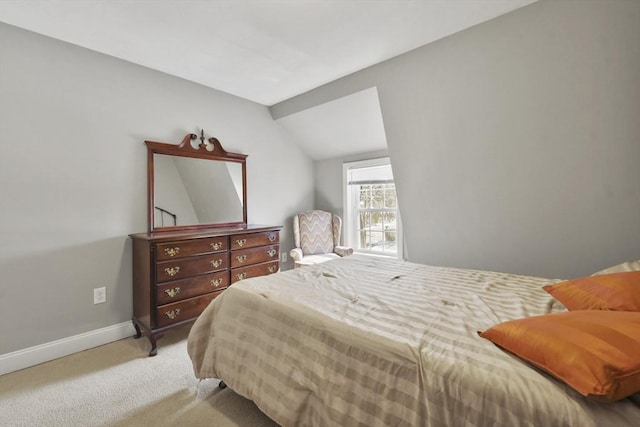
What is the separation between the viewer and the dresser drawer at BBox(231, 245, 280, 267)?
9.12 feet

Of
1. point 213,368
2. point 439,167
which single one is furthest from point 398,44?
point 213,368

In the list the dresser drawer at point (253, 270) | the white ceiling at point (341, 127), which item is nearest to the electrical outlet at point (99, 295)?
the dresser drawer at point (253, 270)

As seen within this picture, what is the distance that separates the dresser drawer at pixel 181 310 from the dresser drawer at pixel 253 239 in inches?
20.2

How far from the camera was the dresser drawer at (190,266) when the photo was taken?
7.52 feet

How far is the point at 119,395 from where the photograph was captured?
5.74ft

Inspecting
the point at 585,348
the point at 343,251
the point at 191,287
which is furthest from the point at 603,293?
the point at 343,251

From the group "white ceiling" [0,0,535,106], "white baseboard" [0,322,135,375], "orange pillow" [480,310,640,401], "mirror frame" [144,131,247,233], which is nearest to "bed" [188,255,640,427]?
"orange pillow" [480,310,640,401]

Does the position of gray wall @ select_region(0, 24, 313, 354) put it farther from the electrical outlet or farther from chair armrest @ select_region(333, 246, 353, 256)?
chair armrest @ select_region(333, 246, 353, 256)

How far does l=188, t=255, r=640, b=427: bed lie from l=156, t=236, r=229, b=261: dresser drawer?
859 mm

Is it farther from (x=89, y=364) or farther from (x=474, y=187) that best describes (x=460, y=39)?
(x=89, y=364)

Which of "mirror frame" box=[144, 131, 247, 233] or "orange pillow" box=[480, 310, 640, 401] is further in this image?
A: "mirror frame" box=[144, 131, 247, 233]

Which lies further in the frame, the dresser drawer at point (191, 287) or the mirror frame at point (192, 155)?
the mirror frame at point (192, 155)

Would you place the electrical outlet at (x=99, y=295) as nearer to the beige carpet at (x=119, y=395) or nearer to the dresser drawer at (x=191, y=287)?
the beige carpet at (x=119, y=395)

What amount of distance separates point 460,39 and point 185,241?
8.86ft
